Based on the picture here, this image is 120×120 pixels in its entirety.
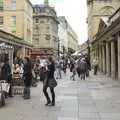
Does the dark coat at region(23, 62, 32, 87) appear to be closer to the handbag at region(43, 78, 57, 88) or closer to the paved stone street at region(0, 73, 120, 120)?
the paved stone street at region(0, 73, 120, 120)

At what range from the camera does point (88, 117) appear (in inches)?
504

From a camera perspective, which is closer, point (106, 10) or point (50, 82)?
point (50, 82)

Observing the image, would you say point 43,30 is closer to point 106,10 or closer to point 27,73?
point 106,10

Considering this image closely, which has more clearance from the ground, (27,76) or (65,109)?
(27,76)

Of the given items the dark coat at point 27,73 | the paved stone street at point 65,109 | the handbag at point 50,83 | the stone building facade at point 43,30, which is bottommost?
the paved stone street at point 65,109

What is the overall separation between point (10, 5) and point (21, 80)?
6612 centimetres

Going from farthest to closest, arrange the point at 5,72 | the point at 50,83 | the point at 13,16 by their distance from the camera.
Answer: the point at 13,16 → the point at 5,72 → the point at 50,83

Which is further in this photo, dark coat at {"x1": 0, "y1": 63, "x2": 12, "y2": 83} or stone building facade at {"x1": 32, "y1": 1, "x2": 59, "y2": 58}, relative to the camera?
stone building facade at {"x1": 32, "y1": 1, "x2": 59, "y2": 58}

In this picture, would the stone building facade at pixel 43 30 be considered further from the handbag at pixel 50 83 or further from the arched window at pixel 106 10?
the handbag at pixel 50 83

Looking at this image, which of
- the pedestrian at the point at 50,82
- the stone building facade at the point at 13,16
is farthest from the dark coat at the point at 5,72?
the stone building facade at the point at 13,16

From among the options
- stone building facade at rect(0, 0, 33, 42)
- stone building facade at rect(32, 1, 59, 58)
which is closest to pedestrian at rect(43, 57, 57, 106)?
stone building facade at rect(0, 0, 33, 42)

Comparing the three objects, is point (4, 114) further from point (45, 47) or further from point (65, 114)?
point (45, 47)

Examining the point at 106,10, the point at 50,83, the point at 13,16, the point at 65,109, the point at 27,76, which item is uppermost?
the point at 106,10

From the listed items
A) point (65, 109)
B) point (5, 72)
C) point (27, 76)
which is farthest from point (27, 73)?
point (65, 109)
